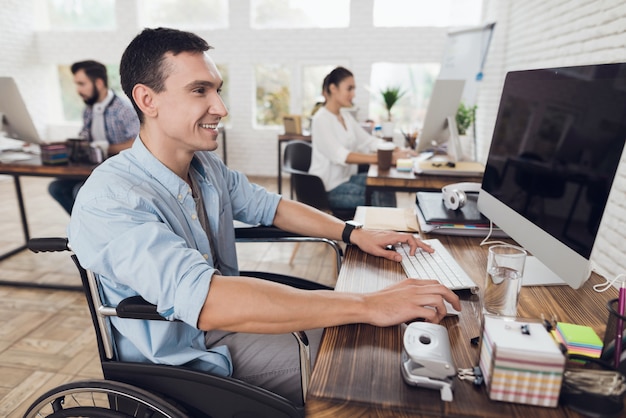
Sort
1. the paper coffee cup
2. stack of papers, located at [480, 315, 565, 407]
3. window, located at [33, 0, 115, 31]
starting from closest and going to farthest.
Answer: stack of papers, located at [480, 315, 565, 407] → the paper coffee cup → window, located at [33, 0, 115, 31]

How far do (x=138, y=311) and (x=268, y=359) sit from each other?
364 mm

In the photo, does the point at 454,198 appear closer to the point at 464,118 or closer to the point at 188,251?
the point at 188,251

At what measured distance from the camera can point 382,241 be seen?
1205 mm

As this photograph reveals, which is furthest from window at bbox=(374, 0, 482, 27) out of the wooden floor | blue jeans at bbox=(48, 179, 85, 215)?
blue jeans at bbox=(48, 179, 85, 215)

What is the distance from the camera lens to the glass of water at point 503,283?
0.87 metres

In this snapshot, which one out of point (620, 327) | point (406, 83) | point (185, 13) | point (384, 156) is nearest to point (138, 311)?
point (620, 327)

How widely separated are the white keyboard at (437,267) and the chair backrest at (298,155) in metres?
1.88

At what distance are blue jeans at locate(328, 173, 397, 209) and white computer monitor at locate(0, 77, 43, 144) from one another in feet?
6.51

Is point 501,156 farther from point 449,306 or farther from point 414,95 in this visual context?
point 414,95

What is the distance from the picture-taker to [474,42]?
4.67 meters

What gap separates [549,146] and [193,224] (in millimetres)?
846

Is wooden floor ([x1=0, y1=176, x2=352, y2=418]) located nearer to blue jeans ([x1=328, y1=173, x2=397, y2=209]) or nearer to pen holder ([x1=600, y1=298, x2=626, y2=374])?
blue jeans ([x1=328, y1=173, x2=397, y2=209])

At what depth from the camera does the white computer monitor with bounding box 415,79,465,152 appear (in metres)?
2.54

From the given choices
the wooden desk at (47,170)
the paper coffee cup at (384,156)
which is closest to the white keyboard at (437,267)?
the paper coffee cup at (384,156)
